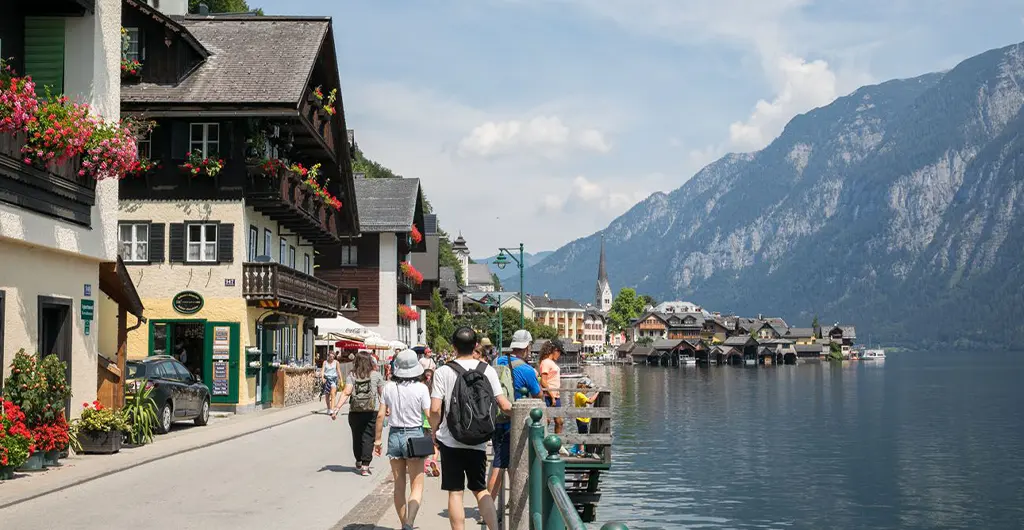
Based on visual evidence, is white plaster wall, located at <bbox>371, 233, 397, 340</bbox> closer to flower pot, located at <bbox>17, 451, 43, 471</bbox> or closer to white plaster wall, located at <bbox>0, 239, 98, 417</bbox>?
white plaster wall, located at <bbox>0, 239, 98, 417</bbox>

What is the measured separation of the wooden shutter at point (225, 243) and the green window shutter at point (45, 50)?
15.2 meters

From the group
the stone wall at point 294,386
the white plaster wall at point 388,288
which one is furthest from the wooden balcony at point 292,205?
the white plaster wall at point 388,288

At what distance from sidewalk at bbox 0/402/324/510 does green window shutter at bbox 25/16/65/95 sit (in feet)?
20.3

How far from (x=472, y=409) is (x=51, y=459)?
982 centimetres

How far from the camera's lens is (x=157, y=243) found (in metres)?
34.5

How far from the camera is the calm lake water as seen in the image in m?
30.0

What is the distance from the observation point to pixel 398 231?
2379 inches

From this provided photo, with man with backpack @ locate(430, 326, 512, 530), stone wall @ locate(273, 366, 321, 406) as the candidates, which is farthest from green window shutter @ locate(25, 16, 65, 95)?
stone wall @ locate(273, 366, 321, 406)

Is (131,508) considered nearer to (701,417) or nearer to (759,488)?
(759,488)

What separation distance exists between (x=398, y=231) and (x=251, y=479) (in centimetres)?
4347

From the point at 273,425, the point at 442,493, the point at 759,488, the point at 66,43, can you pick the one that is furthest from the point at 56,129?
the point at 759,488

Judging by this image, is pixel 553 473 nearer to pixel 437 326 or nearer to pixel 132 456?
pixel 132 456

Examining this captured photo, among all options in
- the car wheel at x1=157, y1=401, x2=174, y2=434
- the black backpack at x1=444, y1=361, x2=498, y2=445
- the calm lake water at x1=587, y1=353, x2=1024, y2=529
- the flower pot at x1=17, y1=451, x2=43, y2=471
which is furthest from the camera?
Result: the calm lake water at x1=587, y1=353, x2=1024, y2=529

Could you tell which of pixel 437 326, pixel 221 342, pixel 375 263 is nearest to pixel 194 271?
pixel 221 342
